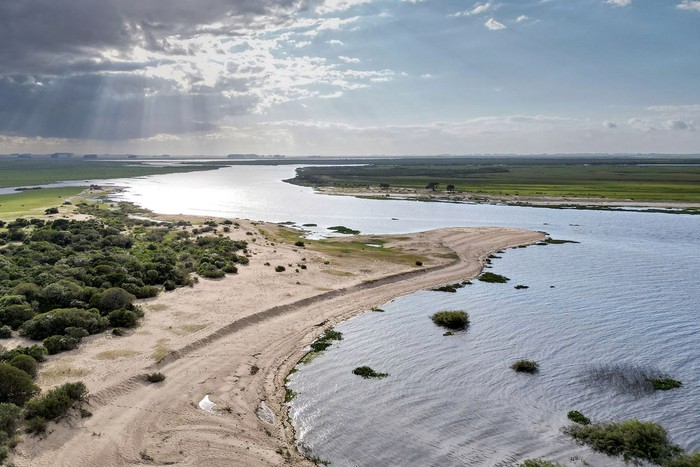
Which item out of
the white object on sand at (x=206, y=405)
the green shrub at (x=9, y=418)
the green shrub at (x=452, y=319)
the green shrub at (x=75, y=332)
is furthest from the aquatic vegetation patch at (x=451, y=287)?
the green shrub at (x=9, y=418)

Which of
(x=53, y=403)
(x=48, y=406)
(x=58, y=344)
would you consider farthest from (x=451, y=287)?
(x=48, y=406)

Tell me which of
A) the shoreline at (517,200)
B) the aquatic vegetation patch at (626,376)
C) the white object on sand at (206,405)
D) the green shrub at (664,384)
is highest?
the shoreline at (517,200)

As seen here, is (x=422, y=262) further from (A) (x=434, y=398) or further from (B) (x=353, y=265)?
(A) (x=434, y=398)

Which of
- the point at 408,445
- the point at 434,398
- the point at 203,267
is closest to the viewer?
the point at 408,445

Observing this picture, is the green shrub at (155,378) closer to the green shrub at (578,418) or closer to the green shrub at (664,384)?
the green shrub at (578,418)

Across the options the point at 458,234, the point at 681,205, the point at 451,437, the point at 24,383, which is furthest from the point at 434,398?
the point at 681,205

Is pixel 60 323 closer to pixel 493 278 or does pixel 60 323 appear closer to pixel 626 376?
pixel 626 376
